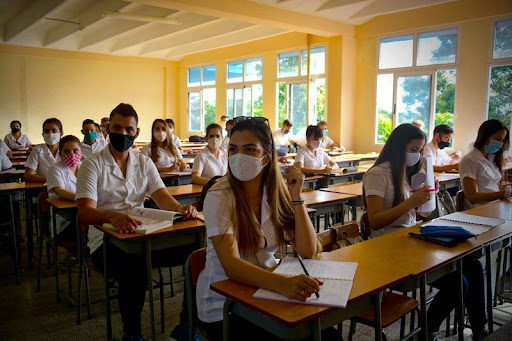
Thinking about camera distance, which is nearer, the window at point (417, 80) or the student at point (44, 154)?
the student at point (44, 154)

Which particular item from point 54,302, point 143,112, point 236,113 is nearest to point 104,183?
point 54,302

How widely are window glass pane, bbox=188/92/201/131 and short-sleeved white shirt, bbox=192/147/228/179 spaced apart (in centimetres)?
1084

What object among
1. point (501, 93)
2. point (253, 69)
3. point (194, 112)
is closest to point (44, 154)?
point (501, 93)

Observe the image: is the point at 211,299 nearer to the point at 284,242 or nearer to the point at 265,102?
the point at 284,242

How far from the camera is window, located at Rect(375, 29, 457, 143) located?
27.9 ft

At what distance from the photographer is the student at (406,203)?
8.02 ft

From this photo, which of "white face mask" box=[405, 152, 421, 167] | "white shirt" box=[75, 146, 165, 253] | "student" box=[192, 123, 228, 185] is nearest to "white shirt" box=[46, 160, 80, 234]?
"white shirt" box=[75, 146, 165, 253]

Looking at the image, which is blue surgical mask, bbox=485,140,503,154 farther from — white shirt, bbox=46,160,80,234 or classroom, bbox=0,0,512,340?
white shirt, bbox=46,160,80,234

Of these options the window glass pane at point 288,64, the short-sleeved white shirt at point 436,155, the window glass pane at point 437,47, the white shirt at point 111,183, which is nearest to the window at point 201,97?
the window glass pane at point 288,64

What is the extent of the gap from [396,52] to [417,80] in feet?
2.53

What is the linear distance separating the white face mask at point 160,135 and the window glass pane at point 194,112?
32.1 ft

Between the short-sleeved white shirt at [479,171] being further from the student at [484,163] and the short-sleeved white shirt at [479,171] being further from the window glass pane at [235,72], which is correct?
the window glass pane at [235,72]

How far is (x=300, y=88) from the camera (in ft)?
37.0

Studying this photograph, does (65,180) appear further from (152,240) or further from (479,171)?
(479,171)
